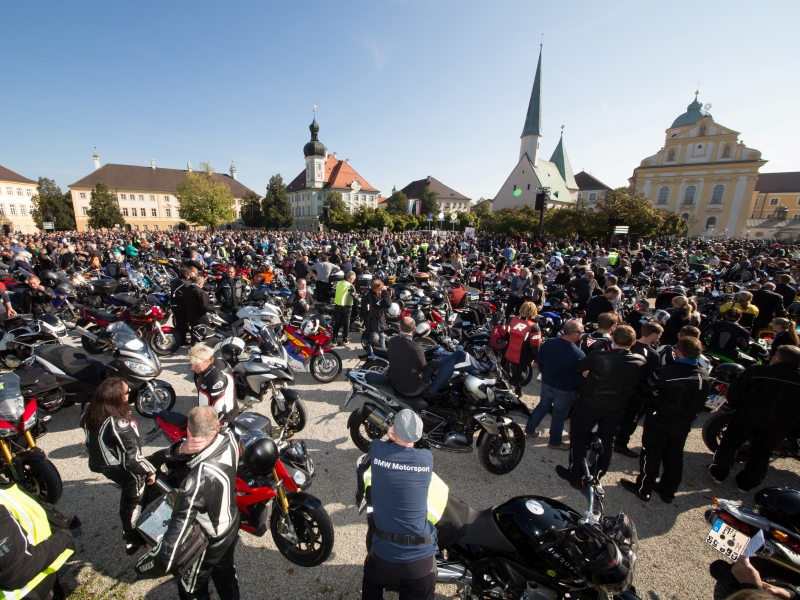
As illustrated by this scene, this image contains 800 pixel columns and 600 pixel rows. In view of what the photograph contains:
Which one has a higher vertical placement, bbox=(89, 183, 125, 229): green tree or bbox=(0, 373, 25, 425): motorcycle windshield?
bbox=(89, 183, 125, 229): green tree

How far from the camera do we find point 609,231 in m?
26.7

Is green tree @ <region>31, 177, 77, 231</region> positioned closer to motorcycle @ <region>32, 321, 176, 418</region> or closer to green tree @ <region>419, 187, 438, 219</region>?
green tree @ <region>419, 187, 438, 219</region>

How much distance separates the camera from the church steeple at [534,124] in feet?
222

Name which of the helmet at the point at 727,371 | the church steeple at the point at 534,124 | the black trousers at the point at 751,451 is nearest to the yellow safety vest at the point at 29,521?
the black trousers at the point at 751,451

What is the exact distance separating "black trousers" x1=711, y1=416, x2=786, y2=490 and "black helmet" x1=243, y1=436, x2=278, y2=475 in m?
5.10

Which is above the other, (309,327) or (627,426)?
(309,327)

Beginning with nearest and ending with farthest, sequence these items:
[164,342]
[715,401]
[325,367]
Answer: [715,401], [325,367], [164,342]

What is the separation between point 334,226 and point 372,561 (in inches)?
2204

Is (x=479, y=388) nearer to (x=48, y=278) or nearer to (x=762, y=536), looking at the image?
(x=762, y=536)

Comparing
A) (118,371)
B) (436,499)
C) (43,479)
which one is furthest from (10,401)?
(436,499)

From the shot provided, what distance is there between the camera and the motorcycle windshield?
11.6ft

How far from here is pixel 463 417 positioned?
4410 millimetres

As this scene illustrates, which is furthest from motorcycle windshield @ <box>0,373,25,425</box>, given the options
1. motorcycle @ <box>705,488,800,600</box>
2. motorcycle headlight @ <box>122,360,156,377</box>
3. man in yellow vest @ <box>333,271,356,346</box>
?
motorcycle @ <box>705,488,800,600</box>

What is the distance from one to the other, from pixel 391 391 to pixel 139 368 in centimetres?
359
